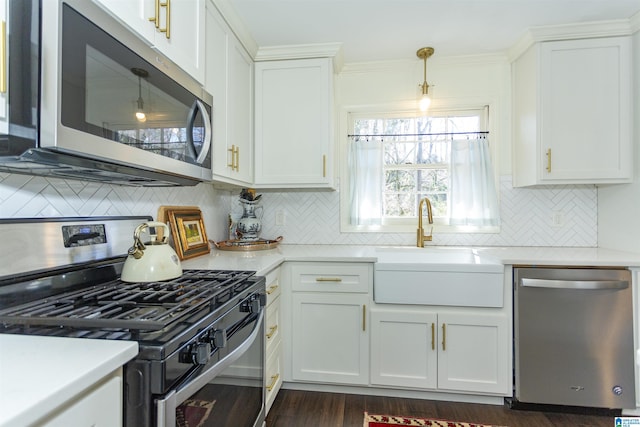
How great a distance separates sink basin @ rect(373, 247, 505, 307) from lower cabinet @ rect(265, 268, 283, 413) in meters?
0.58

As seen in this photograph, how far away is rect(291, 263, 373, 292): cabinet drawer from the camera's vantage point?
1867 mm

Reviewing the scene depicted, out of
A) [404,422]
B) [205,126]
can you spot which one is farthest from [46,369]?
[404,422]

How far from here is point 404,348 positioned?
1.83m

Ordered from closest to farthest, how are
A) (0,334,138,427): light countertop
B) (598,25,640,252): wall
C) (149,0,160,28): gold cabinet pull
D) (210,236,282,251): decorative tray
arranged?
(0,334,138,427): light countertop, (149,0,160,28): gold cabinet pull, (598,25,640,252): wall, (210,236,282,251): decorative tray

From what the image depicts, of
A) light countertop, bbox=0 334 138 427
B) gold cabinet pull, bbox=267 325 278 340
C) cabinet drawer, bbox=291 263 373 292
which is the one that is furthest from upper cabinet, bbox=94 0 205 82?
gold cabinet pull, bbox=267 325 278 340

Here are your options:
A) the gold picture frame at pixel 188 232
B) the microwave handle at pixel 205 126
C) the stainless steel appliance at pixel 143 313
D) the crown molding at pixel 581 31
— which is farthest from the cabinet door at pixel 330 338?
the crown molding at pixel 581 31

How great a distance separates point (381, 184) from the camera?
8.19 ft

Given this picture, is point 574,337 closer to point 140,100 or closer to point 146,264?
point 146,264

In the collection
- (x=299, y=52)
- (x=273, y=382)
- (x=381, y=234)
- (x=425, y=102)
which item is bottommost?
(x=273, y=382)

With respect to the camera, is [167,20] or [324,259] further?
[324,259]

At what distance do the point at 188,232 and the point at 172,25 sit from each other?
41.7 inches

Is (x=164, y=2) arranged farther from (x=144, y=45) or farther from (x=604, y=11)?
(x=604, y=11)

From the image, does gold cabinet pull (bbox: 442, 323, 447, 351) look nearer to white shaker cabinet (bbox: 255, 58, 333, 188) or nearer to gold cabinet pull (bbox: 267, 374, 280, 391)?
gold cabinet pull (bbox: 267, 374, 280, 391)

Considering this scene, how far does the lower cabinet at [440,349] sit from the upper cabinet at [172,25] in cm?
160
